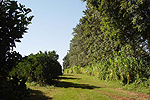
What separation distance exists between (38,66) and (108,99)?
7.45m

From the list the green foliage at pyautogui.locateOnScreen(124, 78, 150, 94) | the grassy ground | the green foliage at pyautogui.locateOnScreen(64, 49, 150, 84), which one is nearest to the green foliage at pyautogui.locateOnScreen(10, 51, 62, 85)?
the grassy ground

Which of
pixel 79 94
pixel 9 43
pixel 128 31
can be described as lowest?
pixel 79 94

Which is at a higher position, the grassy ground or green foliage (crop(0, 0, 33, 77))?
green foliage (crop(0, 0, 33, 77))

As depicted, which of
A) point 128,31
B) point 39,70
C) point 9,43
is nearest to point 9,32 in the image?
point 9,43

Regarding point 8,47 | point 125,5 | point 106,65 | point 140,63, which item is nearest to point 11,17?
point 8,47

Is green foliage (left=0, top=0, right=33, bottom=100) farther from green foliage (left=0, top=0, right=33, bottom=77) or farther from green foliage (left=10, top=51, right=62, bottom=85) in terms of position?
green foliage (left=10, top=51, right=62, bottom=85)

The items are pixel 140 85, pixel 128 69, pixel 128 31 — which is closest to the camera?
pixel 128 31

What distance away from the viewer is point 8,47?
3.26 m

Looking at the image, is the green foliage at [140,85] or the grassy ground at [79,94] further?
the green foliage at [140,85]

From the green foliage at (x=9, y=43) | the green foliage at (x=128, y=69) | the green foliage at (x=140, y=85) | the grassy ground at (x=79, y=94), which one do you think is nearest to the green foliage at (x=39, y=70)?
the grassy ground at (x=79, y=94)

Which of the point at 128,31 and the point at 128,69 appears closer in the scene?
the point at 128,31

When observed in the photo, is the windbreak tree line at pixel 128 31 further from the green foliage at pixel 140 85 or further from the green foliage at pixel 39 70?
the green foliage at pixel 39 70

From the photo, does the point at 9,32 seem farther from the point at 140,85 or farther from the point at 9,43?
the point at 140,85

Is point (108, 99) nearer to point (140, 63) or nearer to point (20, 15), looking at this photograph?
point (20, 15)
